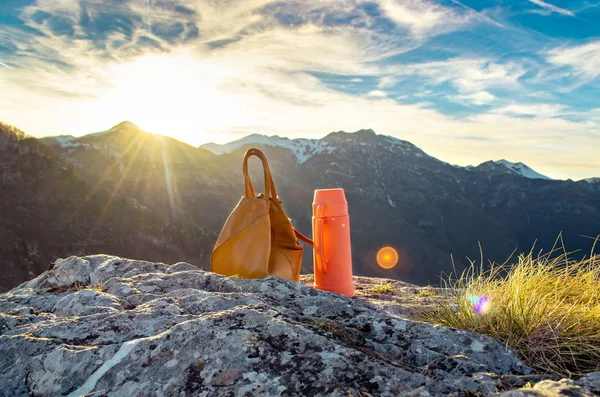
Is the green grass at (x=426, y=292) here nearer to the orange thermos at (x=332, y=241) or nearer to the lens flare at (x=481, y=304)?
the orange thermos at (x=332, y=241)

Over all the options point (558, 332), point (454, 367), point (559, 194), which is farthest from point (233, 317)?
point (559, 194)

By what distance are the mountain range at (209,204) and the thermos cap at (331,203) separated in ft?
4.17

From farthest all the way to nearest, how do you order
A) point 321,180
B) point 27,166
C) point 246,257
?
point 321,180, point 27,166, point 246,257

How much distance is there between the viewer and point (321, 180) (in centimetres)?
17288

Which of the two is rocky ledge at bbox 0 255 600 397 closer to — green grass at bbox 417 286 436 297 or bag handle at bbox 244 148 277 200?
bag handle at bbox 244 148 277 200

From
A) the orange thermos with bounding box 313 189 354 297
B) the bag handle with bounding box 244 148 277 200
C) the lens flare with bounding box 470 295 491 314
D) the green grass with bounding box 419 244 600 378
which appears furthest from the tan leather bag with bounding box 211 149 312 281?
the lens flare with bounding box 470 295 491 314

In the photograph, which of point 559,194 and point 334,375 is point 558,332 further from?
point 559,194

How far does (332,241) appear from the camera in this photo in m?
3.35

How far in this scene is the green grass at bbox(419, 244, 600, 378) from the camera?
1836mm

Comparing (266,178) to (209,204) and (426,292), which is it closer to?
(426,292)

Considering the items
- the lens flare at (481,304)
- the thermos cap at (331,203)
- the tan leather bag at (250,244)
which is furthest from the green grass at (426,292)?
the tan leather bag at (250,244)

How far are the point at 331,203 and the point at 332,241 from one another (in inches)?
12.7

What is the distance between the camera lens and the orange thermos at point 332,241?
335cm

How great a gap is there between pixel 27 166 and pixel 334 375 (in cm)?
4416
